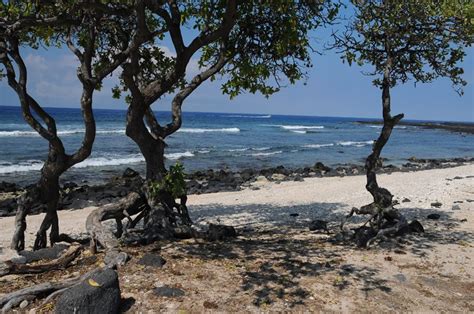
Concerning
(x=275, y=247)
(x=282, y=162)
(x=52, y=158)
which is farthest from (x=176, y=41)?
(x=282, y=162)

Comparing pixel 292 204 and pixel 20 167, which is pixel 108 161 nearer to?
pixel 20 167

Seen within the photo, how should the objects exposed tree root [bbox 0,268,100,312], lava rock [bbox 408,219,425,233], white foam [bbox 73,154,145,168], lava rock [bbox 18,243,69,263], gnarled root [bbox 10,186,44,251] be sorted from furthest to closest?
white foam [bbox 73,154,145,168] → lava rock [bbox 408,219,425,233] → gnarled root [bbox 10,186,44,251] → lava rock [bbox 18,243,69,263] → exposed tree root [bbox 0,268,100,312]

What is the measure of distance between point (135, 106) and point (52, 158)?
69.0 inches

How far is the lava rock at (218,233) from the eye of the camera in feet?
27.6

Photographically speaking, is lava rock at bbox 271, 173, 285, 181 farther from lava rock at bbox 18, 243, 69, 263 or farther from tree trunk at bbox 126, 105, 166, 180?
lava rock at bbox 18, 243, 69, 263

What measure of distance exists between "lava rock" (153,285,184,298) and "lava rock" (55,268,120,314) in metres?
0.57

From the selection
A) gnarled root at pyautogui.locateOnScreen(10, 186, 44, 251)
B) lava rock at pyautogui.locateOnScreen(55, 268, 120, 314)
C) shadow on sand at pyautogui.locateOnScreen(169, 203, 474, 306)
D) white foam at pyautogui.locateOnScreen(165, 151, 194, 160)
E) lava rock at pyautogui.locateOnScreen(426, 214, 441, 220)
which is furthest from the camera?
white foam at pyautogui.locateOnScreen(165, 151, 194, 160)

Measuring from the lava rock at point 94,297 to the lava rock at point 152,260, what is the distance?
Answer: 3.81 ft

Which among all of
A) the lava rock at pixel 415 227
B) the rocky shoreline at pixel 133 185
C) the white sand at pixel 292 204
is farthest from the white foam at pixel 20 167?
the lava rock at pixel 415 227

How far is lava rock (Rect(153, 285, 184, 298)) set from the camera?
5.71m

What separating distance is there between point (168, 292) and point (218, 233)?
289 cm

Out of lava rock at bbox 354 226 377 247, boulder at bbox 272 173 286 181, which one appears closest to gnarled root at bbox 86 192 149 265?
lava rock at bbox 354 226 377 247

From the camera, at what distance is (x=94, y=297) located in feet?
16.6

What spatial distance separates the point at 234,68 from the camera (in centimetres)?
940
